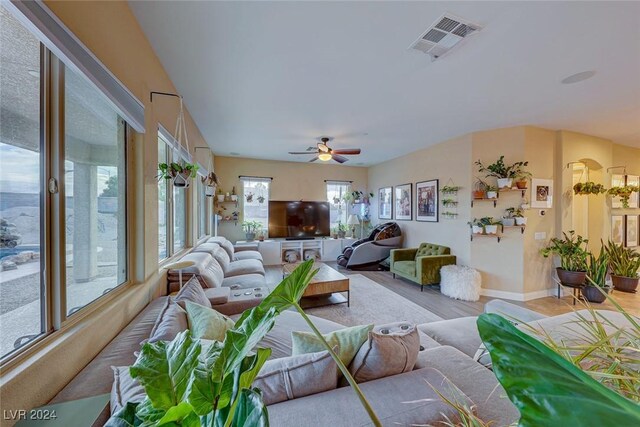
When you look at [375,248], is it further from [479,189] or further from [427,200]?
[479,189]

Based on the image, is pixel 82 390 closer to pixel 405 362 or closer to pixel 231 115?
pixel 405 362

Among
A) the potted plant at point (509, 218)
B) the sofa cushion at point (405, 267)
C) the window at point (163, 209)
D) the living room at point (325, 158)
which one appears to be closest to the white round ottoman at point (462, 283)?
the living room at point (325, 158)

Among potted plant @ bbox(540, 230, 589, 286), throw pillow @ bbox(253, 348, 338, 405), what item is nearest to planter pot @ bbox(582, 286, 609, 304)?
potted plant @ bbox(540, 230, 589, 286)

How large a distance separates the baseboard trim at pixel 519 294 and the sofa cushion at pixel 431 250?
0.86m

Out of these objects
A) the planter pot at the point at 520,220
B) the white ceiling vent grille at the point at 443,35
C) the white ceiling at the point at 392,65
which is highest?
the white ceiling at the point at 392,65

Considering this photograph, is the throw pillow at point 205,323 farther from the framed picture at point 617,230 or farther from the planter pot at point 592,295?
the framed picture at point 617,230

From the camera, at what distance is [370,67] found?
218cm

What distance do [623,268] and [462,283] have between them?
9.87 feet

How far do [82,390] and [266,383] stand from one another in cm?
74

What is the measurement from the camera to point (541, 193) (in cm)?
377

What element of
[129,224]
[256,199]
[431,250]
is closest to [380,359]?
[129,224]

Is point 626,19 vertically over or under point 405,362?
over

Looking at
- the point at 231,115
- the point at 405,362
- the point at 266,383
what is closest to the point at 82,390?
the point at 266,383

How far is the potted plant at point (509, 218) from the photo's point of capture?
3.66 metres
